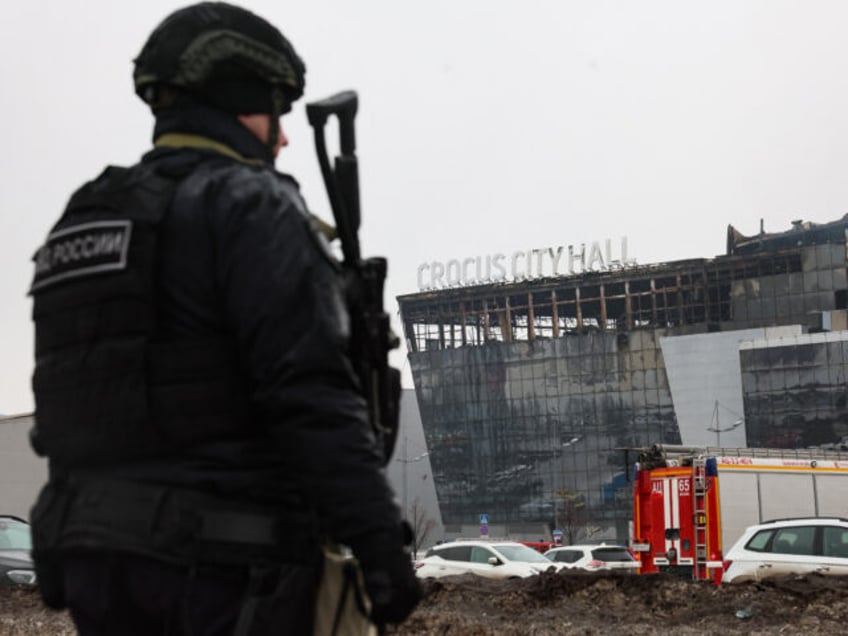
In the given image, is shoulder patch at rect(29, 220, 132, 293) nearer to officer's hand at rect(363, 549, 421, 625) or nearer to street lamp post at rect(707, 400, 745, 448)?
officer's hand at rect(363, 549, 421, 625)

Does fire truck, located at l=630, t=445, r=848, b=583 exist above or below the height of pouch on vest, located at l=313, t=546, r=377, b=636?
below

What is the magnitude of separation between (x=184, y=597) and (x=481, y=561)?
2645 centimetres

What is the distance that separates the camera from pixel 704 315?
111125mm

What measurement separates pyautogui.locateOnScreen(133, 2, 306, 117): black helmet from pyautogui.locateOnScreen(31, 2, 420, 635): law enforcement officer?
0.68ft

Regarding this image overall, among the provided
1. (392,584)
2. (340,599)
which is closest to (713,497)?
(340,599)

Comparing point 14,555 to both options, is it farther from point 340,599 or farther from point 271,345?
point 271,345

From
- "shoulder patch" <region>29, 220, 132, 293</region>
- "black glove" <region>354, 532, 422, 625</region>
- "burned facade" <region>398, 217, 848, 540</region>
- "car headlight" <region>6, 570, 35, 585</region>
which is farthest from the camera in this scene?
"burned facade" <region>398, 217, 848, 540</region>

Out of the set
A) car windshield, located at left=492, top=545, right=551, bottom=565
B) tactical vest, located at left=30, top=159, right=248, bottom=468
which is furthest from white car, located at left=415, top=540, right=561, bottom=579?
tactical vest, located at left=30, top=159, right=248, bottom=468

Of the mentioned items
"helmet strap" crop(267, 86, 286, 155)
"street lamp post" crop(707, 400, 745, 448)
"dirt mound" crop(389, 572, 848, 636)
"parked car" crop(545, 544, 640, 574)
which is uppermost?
"helmet strap" crop(267, 86, 286, 155)

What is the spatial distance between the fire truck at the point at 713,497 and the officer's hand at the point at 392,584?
22512 millimetres

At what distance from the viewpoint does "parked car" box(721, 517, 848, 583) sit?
62.6 feet

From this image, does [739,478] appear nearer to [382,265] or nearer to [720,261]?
[382,265]

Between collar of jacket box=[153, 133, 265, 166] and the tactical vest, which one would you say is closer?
the tactical vest

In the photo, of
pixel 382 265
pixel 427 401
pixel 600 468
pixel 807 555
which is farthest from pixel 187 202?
pixel 427 401
